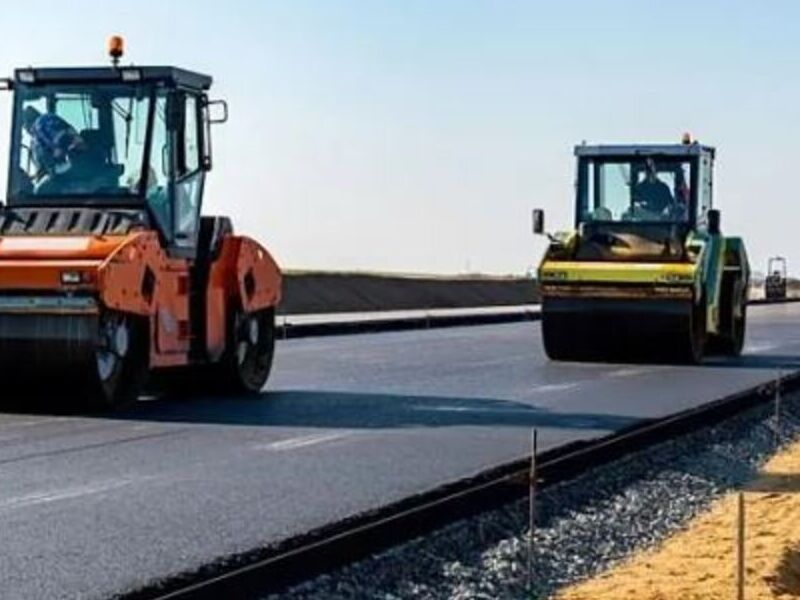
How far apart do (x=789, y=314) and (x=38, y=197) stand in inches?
1442

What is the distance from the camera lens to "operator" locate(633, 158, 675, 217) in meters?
23.2

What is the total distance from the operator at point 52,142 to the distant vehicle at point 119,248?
1 centimetres

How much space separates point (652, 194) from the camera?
23359 millimetres

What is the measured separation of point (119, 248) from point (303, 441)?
2.58m

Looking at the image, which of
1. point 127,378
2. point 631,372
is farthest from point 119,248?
point 631,372

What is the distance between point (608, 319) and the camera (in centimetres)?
2214

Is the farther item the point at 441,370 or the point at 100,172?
the point at 441,370

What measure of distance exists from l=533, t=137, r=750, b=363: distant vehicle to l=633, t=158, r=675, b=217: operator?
0.01 metres

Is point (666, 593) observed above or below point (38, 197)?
below

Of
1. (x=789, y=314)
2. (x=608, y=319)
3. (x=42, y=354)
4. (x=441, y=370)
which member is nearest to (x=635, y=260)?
(x=608, y=319)

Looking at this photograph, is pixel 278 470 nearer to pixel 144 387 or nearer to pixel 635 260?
pixel 144 387

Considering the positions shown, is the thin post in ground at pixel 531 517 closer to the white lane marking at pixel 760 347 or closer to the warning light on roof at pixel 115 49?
the warning light on roof at pixel 115 49

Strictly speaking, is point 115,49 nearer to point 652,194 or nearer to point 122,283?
point 122,283

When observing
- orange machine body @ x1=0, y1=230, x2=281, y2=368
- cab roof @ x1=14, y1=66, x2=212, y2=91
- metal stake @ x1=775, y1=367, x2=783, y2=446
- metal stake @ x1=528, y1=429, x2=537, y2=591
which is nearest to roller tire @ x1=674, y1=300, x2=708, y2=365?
metal stake @ x1=775, y1=367, x2=783, y2=446
